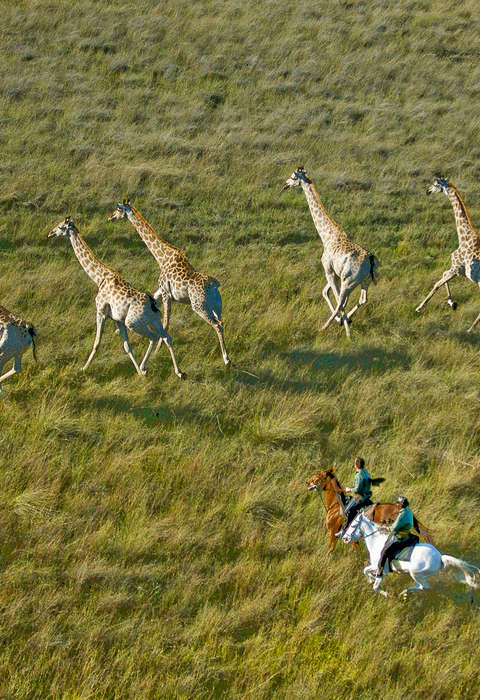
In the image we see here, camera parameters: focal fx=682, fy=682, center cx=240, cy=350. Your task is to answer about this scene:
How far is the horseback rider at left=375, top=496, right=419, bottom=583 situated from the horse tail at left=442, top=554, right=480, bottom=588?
0.33 meters

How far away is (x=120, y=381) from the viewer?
986 centimetres

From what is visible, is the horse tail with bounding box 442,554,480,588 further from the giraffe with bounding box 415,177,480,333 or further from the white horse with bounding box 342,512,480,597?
the giraffe with bounding box 415,177,480,333

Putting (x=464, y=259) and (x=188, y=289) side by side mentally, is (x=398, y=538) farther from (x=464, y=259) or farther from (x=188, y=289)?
(x=464, y=259)

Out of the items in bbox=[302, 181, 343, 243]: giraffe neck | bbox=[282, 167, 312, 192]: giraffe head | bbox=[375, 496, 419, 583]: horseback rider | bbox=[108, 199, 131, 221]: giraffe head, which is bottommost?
bbox=[375, 496, 419, 583]: horseback rider

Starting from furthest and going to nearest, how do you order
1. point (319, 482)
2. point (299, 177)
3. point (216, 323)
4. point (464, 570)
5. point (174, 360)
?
point (299, 177)
point (216, 323)
point (174, 360)
point (319, 482)
point (464, 570)

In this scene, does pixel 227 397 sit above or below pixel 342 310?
above

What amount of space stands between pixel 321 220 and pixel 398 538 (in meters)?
7.70

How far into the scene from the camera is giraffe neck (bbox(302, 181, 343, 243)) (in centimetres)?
1242

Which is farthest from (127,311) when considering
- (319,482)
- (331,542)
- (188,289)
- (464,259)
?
(464,259)

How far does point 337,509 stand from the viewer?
6992mm

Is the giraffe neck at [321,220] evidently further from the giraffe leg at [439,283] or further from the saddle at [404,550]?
the saddle at [404,550]

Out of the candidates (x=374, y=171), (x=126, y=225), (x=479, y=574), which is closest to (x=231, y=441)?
(x=479, y=574)

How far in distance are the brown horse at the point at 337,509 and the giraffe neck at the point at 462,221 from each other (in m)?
7.13

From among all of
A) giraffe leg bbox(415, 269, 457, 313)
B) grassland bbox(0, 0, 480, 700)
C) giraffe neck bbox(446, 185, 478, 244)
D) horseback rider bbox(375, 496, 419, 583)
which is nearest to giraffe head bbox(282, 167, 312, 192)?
grassland bbox(0, 0, 480, 700)
